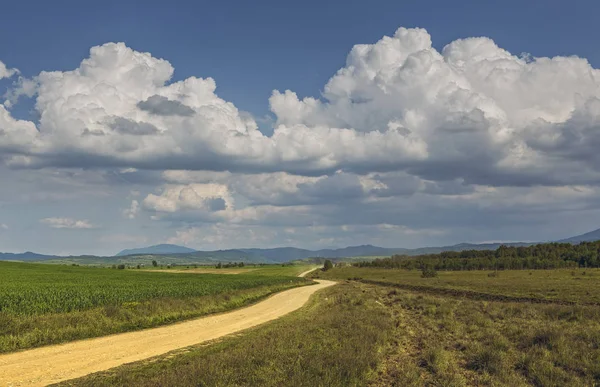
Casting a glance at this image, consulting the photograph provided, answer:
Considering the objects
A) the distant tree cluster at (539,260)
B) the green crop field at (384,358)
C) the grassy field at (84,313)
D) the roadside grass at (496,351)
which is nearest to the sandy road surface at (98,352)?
the grassy field at (84,313)

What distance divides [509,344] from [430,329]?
277 inches

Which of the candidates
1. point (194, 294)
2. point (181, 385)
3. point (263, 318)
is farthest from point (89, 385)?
point (194, 294)

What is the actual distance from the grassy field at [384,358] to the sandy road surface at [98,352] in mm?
1711

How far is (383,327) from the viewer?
85.9ft

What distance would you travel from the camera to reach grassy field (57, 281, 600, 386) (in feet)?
49.9

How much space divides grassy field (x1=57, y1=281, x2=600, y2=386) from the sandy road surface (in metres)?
1.71

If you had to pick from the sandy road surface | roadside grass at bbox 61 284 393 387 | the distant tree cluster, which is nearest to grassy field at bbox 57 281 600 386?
roadside grass at bbox 61 284 393 387

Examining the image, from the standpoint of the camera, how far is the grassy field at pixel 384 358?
15.2 metres

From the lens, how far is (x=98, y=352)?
21.5 m

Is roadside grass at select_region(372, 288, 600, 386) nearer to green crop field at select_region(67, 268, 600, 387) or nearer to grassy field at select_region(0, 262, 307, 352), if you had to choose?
green crop field at select_region(67, 268, 600, 387)

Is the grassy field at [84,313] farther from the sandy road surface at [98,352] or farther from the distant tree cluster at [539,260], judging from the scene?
the distant tree cluster at [539,260]

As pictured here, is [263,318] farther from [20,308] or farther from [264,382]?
[264,382]

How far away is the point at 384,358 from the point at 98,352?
14.4 metres

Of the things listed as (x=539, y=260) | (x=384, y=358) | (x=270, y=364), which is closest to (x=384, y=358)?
(x=384, y=358)
